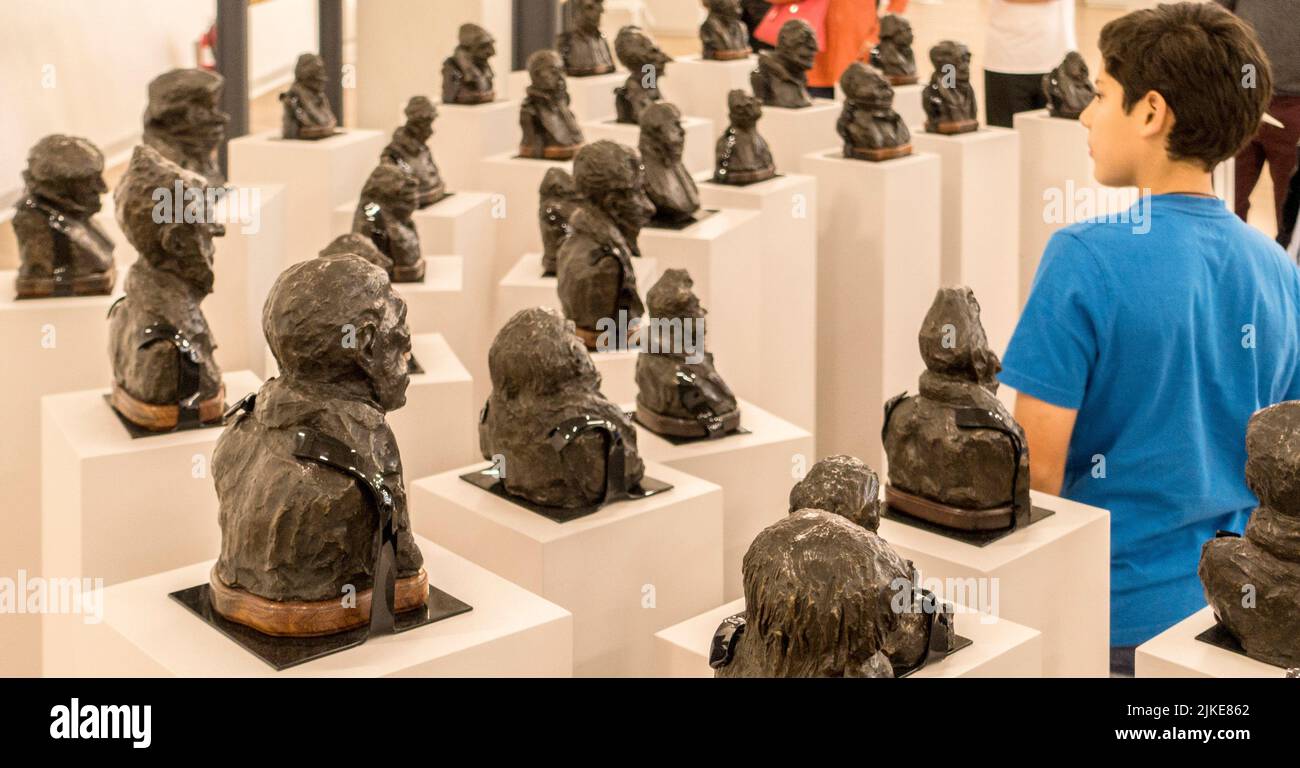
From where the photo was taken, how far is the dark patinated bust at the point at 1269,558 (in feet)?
8.08

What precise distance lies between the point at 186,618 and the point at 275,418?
42cm

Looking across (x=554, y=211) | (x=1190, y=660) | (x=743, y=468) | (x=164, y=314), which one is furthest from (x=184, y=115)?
(x=1190, y=660)

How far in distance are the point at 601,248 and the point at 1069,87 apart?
3783 mm

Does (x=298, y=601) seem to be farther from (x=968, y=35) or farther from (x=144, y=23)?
(x=968, y=35)

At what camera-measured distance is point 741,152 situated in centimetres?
632

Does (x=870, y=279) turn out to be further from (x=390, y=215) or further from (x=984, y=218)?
(x=390, y=215)

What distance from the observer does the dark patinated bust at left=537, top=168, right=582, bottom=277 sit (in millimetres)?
5691

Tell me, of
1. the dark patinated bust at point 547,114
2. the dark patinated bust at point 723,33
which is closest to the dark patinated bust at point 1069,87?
the dark patinated bust at point 723,33

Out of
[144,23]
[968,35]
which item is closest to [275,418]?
[144,23]

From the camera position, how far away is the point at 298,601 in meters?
2.60

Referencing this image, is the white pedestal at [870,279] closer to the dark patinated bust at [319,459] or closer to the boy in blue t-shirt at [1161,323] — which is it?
the boy in blue t-shirt at [1161,323]

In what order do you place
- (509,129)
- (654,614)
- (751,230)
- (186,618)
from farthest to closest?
(509,129) < (751,230) < (654,614) < (186,618)

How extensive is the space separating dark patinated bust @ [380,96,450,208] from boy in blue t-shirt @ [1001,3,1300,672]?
373 cm

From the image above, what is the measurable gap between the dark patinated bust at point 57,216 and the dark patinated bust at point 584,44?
14.8 feet
